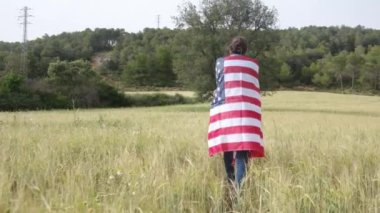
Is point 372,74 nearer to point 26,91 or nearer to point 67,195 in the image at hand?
point 26,91

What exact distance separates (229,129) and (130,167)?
112cm

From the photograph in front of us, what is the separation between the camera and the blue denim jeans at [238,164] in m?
4.90

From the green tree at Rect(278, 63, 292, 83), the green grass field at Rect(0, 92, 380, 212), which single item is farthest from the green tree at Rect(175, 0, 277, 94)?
the green tree at Rect(278, 63, 292, 83)

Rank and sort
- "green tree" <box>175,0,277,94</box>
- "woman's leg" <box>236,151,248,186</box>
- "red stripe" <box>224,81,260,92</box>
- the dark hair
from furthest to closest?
"green tree" <box>175,0,277,94</box> < the dark hair < "red stripe" <box>224,81,260,92</box> < "woman's leg" <box>236,151,248,186</box>

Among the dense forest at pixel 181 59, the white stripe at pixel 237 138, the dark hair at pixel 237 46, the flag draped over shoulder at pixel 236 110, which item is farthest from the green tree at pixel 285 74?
the white stripe at pixel 237 138

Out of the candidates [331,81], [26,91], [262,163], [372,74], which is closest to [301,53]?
[331,81]

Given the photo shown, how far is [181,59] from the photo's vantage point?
1529 inches

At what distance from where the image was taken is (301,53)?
340 ft

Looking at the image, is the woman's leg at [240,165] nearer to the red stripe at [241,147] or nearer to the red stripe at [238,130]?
the red stripe at [241,147]

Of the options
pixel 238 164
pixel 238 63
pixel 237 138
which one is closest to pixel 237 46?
pixel 238 63

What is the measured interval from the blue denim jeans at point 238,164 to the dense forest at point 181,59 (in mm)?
6494

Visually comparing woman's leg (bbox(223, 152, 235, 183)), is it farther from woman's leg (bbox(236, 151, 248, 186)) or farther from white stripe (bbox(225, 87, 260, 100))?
white stripe (bbox(225, 87, 260, 100))

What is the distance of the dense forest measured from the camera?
38.1m

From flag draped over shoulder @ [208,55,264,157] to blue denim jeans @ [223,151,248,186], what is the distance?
11 cm
